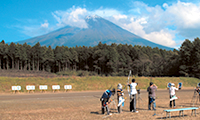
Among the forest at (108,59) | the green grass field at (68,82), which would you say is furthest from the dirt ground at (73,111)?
the forest at (108,59)

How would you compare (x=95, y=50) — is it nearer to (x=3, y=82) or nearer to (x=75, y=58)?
(x=75, y=58)

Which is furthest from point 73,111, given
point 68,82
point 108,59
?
point 108,59

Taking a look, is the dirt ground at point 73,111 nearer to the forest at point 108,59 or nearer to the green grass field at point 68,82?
the green grass field at point 68,82

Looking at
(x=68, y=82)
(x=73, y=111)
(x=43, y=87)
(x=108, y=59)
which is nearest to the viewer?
(x=73, y=111)

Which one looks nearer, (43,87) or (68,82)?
(43,87)

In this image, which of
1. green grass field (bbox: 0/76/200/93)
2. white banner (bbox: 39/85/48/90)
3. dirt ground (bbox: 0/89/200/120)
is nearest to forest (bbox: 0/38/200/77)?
green grass field (bbox: 0/76/200/93)

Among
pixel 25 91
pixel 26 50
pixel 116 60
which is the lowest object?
pixel 25 91

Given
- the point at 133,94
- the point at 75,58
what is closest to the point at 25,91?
the point at 133,94

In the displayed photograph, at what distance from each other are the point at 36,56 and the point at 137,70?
49.5 m

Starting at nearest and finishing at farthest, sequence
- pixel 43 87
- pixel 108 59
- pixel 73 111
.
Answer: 1. pixel 73 111
2. pixel 43 87
3. pixel 108 59

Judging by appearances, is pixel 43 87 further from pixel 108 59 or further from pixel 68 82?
pixel 108 59

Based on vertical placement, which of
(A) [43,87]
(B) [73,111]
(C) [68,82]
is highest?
(C) [68,82]

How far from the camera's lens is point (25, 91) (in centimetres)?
2759

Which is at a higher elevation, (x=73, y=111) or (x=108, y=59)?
(x=108, y=59)
